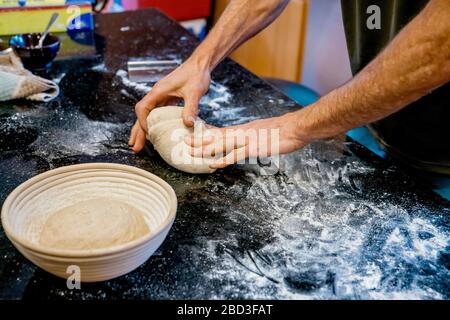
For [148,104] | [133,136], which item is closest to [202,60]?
[148,104]

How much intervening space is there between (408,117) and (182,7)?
2.77 meters

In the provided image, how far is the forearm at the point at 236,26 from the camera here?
1.75m

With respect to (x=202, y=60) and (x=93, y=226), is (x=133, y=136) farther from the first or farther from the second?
(x=93, y=226)

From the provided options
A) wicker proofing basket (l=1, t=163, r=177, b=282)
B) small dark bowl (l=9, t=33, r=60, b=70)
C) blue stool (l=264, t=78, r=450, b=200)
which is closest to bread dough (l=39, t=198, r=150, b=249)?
wicker proofing basket (l=1, t=163, r=177, b=282)

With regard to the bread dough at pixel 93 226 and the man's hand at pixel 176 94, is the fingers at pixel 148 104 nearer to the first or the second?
the man's hand at pixel 176 94

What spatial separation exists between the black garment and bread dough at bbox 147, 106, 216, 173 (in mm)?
777

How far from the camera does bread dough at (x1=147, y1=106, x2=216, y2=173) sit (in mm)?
1368

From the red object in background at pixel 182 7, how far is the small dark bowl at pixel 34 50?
70.4 inches

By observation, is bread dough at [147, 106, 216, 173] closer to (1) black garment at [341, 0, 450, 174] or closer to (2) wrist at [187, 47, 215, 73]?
(2) wrist at [187, 47, 215, 73]

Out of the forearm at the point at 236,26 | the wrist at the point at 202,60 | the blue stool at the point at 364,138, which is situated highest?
the forearm at the point at 236,26

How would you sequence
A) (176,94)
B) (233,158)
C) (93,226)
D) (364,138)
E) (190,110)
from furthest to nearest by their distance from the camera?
(364,138) < (176,94) < (190,110) < (233,158) < (93,226)

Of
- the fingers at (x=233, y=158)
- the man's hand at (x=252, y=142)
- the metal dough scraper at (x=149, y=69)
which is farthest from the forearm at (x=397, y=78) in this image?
the metal dough scraper at (x=149, y=69)

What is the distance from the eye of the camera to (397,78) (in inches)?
44.8

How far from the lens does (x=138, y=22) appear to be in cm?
275
